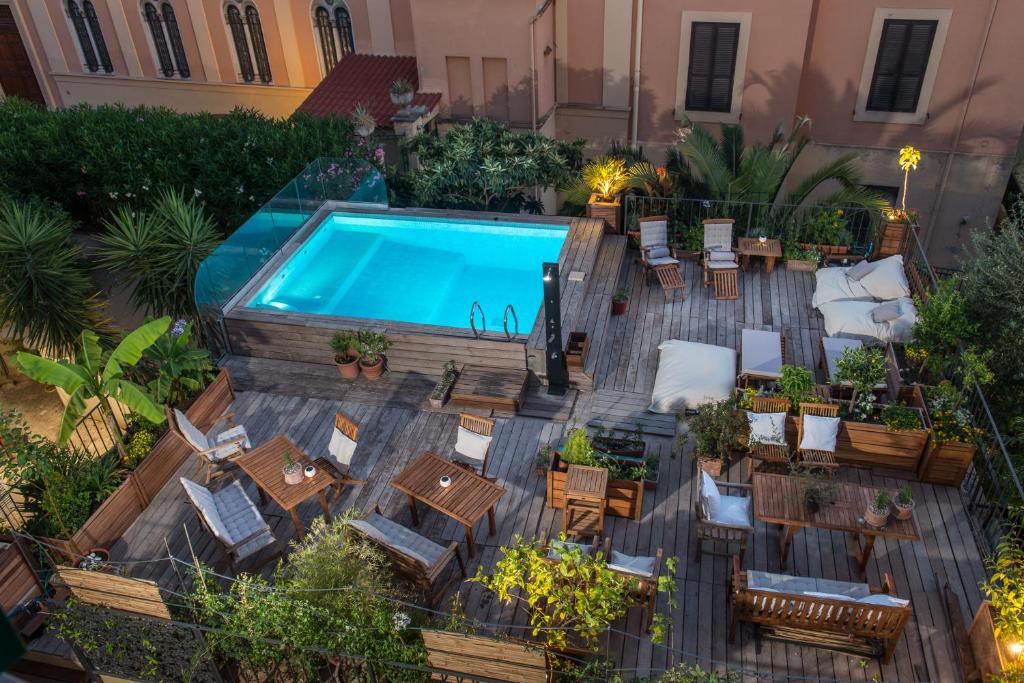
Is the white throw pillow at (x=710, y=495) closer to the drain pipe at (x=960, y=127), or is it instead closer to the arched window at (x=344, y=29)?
the drain pipe at (x=960, y=127)

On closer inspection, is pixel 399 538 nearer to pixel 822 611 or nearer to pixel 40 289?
pixel 822 611

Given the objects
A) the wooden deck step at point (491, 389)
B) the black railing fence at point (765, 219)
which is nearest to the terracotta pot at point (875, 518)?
the wooden deck step at point (491, 389)

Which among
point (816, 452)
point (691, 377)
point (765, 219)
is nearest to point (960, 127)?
point (765, 219)

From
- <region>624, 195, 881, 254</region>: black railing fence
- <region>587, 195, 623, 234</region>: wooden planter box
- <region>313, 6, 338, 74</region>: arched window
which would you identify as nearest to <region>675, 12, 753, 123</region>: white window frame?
<region>624, 195, 881, 254</region>: black railing fence

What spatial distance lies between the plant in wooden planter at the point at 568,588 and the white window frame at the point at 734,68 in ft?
50.8

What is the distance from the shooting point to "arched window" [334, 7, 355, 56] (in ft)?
79.1

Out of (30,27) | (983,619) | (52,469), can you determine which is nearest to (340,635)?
(52,469)

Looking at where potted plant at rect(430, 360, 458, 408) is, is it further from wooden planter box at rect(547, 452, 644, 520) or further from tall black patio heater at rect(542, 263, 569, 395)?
wooden planter box at rect(547, 452, 644, 520)

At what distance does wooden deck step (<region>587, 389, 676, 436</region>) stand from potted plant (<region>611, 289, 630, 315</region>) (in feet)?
7.13

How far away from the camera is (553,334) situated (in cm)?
1089

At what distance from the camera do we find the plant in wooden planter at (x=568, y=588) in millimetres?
6941

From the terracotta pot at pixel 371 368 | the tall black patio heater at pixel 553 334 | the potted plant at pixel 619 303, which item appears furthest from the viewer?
the potted plant at pixel 619 303

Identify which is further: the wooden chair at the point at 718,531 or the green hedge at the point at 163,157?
the green hedge at the point at 163,157

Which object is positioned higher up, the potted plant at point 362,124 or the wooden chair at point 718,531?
the potted plant at point 362,124
